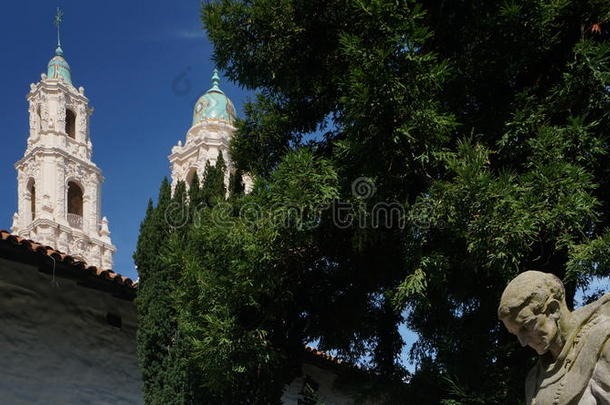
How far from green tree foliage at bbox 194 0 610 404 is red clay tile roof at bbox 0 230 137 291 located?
2.14 meters

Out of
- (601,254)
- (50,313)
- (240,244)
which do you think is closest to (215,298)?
(240,244)

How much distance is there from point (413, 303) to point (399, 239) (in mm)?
901

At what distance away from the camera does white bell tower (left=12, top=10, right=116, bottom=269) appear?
119ft

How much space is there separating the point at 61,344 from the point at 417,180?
5323mm

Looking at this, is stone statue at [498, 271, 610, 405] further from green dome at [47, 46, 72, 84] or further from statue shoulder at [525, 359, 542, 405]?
green dome at [47, 46, 72, 84]

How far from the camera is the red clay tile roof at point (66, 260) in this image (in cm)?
823

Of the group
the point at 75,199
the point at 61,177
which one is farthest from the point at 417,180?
the point at 75,199

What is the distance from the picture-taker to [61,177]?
37.3 meters

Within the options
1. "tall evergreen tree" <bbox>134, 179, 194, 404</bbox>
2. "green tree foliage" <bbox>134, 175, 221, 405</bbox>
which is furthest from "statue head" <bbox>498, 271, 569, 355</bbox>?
"tall evergreen tree" <bbox>134, 179, 194, 404</bbox>

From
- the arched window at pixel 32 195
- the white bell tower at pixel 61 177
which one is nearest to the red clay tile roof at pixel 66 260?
the white bell tower at pixel 61 177

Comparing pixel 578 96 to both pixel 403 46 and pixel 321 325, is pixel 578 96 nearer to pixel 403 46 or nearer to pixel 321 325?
pixel 403 46

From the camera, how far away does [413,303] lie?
22.5ft

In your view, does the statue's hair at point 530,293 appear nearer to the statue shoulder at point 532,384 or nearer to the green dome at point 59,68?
the statue shoulder at point 532,384

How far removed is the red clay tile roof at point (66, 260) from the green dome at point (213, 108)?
22819 millimetres
